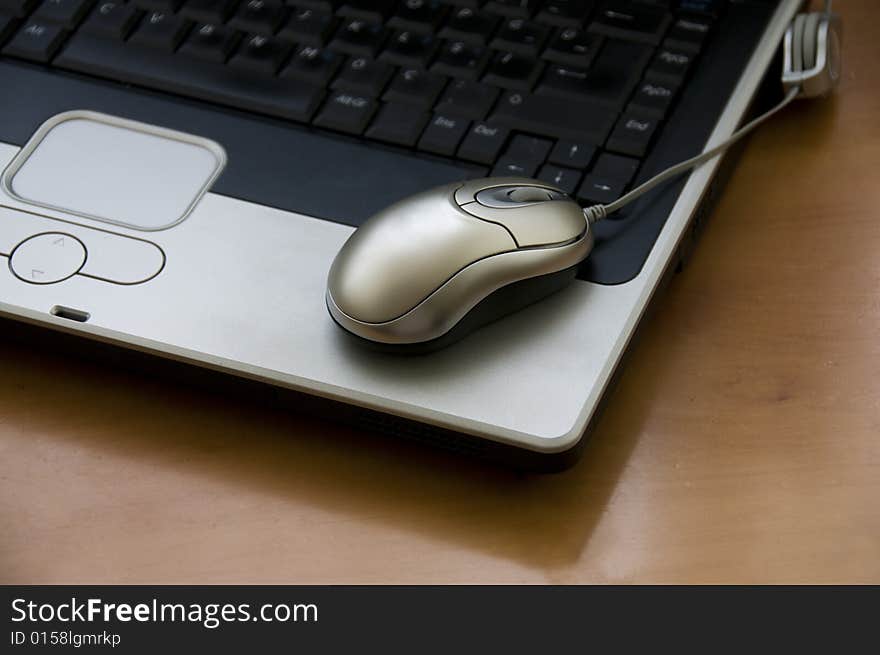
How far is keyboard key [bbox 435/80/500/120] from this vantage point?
0.63m

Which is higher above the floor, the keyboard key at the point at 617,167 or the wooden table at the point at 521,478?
the keyboard key at the point at 617,167

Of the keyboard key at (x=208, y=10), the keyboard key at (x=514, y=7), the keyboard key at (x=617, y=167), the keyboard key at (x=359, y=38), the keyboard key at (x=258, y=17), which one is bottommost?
the keyboard key at (x=617, y=167)

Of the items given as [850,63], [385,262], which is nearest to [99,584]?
[385,262]

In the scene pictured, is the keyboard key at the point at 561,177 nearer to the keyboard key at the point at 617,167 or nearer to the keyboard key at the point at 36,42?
the keyboard key at the point at 617,167

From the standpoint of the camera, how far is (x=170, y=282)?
562 mm

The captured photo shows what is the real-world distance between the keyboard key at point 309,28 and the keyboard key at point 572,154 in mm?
160

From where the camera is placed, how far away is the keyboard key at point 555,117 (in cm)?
61

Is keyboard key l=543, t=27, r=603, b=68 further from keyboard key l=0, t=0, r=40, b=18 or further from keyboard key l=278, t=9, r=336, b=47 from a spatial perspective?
keyboard key l=0, t=0, r=40, b=18

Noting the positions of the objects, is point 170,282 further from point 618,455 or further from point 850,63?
point 850,63

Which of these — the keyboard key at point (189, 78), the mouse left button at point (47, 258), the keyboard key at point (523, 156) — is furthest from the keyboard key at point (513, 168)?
the mouse left button at point (47, 258)
